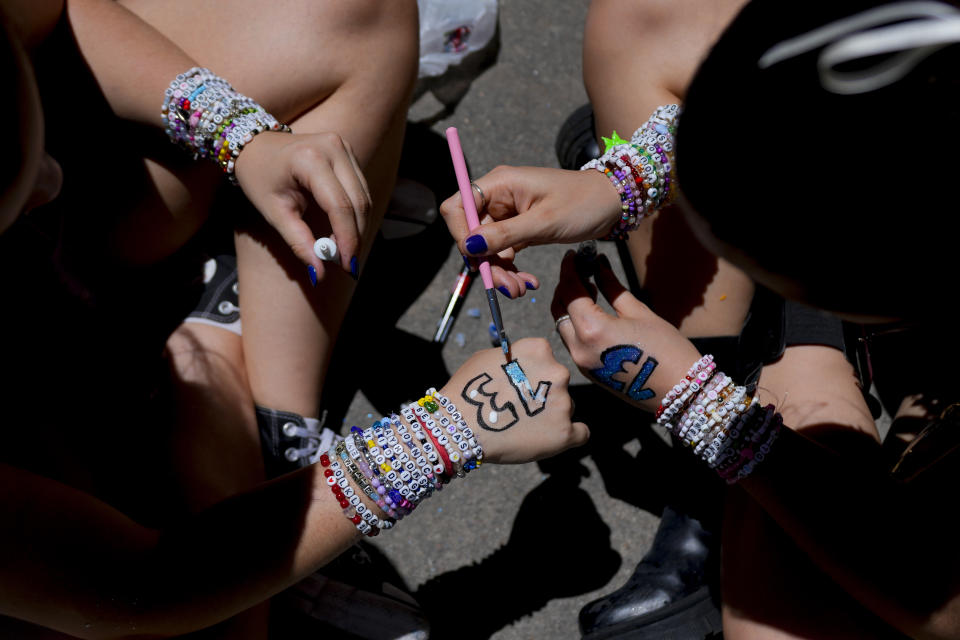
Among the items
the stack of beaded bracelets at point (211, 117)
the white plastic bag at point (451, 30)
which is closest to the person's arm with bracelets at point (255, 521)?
the stack of beaded bracelets at point (211, 117)

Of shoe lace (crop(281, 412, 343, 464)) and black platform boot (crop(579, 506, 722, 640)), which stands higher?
shoe lace (crop(281, 412, 343, 464))

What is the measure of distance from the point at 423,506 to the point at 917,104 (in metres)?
1.30

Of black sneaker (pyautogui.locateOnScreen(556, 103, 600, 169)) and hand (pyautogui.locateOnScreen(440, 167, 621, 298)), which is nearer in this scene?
hand (pyautogui.locateOnScreen(440, 167, 621, 298))

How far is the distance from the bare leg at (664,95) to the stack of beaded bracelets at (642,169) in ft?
0.32

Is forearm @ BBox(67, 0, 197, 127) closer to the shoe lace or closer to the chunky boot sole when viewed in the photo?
the shoe lace

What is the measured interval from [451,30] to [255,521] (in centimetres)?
139

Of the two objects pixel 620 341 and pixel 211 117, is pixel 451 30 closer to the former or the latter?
pixel 211 117

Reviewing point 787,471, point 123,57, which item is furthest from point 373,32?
point 787,471

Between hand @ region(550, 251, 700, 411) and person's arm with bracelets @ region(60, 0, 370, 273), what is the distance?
1.25 feet

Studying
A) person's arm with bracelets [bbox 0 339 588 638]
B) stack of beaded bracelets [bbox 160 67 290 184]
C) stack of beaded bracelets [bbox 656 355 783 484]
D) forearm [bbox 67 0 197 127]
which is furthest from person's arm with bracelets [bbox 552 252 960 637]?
forearm [bbox 67 0 197 127]

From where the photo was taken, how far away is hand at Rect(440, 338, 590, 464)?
1.14m

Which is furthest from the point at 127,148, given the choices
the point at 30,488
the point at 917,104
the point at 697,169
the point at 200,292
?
the point at 917,104

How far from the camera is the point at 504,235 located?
106cm

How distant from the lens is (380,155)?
1.44 metres
